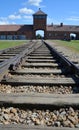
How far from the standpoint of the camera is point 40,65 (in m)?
8.95

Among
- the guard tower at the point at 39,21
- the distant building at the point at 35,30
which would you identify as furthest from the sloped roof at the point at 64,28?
the guard tower at the point at 39,21

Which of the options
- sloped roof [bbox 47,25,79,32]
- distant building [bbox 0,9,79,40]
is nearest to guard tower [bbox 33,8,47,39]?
distant building [bbox 0,9,79,40]

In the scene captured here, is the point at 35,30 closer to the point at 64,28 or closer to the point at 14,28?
the point at 14,28

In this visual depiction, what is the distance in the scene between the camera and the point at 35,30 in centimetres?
9762

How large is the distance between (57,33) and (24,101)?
101 metres

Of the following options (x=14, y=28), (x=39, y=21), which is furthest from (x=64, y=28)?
(x=14, y=28)

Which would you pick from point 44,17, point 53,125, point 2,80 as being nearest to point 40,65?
Answer: point 2,80

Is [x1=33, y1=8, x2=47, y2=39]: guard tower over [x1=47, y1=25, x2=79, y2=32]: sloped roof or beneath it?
over

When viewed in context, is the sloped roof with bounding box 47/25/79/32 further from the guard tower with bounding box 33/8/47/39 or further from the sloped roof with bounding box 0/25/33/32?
the sloped roof with bounding box 0/25/33/32

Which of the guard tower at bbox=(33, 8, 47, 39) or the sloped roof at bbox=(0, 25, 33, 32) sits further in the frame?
the sloped roof at bbox=(0, 25, 33, 32)

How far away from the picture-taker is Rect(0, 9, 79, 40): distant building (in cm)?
9781

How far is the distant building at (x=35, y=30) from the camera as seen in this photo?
97.8 m

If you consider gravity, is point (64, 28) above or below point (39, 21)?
below

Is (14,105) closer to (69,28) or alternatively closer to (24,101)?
(24,101)
